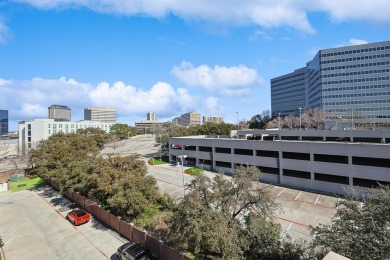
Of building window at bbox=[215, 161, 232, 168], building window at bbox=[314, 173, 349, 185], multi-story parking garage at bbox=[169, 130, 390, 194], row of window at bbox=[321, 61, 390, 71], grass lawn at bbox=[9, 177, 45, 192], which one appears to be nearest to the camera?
multi-story parking garage at bbox=[169, 130, 390, 194]

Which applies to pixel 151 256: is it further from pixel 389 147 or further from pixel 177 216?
pixel 389 147

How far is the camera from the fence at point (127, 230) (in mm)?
18392

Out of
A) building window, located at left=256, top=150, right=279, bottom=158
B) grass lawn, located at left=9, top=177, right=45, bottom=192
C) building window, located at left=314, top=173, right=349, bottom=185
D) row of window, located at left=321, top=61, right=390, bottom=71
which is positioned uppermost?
row of window, located at left=321, top=61, right=390, bottom=71

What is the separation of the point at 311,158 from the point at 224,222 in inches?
969

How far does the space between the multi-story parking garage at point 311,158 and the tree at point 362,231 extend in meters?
12.6

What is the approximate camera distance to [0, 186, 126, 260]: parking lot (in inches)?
856

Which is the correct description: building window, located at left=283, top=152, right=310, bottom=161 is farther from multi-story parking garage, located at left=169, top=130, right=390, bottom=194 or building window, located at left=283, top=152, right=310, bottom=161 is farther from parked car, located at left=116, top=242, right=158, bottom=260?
parked car, located at left=116, top=242, right=158, bottom=260

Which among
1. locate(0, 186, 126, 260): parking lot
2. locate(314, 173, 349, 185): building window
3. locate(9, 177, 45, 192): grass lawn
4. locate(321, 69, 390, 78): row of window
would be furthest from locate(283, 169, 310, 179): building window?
locate(321, 69, 390, 78): row of window

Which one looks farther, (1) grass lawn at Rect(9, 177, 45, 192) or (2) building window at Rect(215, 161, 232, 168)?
(2) building window at Rect(215, 161, 232, 168)

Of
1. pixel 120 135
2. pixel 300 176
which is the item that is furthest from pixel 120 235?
pixel 120 135

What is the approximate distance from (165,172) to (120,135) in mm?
86532

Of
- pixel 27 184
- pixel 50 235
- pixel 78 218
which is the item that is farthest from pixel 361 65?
pixel 50 235

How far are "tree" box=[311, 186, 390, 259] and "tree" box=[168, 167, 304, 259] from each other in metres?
4.40

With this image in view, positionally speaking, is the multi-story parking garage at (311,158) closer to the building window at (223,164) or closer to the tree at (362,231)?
the building window at (223,164)
